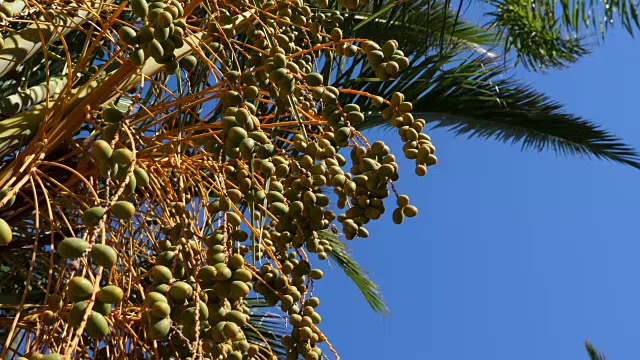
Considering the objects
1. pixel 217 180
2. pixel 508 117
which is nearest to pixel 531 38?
pixel 508 117

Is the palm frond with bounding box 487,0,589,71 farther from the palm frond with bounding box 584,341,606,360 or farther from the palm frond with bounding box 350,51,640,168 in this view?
the palm frond with bounding box 584,341,606,360

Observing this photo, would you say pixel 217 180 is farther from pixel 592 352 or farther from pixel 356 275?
pixel 592 352

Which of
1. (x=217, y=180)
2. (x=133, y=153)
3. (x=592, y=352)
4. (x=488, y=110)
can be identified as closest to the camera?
(x=133, y=153)

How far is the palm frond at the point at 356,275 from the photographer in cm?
390

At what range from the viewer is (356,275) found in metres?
3.97

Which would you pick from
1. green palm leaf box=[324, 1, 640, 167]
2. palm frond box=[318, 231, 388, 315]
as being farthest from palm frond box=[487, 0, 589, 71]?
palm frond box=[318, 231, 388, 315]

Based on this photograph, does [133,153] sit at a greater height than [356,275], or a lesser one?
lesser

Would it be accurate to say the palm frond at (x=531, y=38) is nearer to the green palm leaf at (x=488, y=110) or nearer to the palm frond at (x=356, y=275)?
the green palm leaf at (x=488, y=110)

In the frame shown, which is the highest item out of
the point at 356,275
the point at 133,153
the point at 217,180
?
the point at 356,275

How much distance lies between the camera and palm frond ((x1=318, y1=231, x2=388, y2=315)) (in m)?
3.90

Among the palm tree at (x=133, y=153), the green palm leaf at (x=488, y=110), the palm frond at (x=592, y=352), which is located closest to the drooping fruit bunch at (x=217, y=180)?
the palm tree at (x=133, y=153)

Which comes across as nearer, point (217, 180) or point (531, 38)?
point (217, 180)

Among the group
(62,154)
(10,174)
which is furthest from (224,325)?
(62,154)

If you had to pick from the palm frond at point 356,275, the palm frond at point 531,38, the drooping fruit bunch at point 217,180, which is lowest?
the drooping fruit bunch at point 217,180
